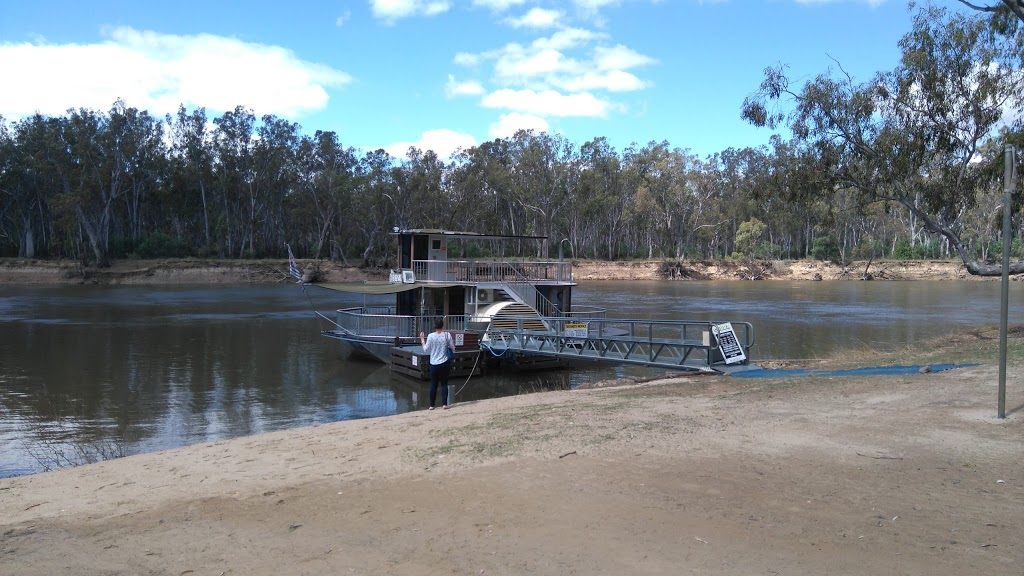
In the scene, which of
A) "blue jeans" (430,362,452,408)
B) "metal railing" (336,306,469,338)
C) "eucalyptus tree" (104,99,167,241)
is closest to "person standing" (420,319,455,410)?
"blue jeans" (430,362,452,408)

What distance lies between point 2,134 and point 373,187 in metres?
43.1

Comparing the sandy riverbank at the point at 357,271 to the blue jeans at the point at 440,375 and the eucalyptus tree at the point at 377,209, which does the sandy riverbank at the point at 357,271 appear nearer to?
the eucalyptus tree at the point at 377,209

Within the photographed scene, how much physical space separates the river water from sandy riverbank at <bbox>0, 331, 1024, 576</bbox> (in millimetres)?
5533

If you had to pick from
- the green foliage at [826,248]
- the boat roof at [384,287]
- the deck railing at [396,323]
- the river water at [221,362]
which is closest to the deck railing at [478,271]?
the boat roof at [384,287]

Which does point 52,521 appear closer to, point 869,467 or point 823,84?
point 869,467

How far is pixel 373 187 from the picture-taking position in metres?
78.7

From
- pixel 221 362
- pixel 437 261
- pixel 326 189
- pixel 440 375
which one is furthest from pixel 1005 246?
pixel 326 189

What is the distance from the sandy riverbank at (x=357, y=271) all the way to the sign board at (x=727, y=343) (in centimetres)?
6388

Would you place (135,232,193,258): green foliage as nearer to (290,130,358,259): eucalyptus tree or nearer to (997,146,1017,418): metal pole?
(290,130,358,259): eucalyptus tree

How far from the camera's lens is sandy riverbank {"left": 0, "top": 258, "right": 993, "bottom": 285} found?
72.1 meters

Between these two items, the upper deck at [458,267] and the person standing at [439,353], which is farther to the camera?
the upper deck at [458,267]

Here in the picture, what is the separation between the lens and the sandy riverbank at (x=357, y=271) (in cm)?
7212

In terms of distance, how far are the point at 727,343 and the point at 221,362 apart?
58.7 feet

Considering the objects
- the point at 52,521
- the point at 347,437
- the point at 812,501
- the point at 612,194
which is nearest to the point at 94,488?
the point at 52,521
